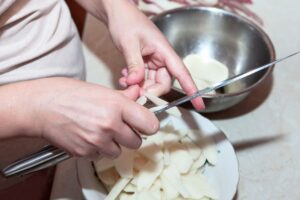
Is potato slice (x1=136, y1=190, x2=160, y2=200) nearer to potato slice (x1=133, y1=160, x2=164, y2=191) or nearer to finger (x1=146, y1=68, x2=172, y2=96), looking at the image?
potato slice (x1=133, y1=160, x2=164, y2=191)

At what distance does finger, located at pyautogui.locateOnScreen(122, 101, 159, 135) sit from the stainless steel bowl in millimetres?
462

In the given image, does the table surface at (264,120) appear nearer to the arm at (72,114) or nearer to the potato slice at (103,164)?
the potato slice at (103,164)

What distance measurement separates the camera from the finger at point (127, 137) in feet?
1.93

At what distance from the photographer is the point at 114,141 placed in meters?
0.61

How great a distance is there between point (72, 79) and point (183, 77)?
0.20 meters

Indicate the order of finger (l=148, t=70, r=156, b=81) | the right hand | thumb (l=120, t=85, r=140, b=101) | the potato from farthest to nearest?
the potato, finger (l=148, t=70, r=156, b=81), thumb (l=120, t=85, r=140, b=101), the right hand

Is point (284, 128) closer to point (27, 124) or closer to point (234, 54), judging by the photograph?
point (234, 54)

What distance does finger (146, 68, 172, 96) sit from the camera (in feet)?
2.44

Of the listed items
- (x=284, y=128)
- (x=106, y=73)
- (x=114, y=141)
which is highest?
(x=114, y=141)

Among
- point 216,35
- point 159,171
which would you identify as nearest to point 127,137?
point 159,171

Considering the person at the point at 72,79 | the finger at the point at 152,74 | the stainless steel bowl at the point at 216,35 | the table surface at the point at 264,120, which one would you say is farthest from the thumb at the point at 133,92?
the stainless steel bowl at the point at 216,35

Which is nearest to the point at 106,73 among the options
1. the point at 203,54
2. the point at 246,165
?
the point at 203,54

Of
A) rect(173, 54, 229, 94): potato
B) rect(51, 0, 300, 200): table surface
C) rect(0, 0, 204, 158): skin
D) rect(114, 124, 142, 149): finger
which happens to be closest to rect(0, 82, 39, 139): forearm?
rect(0, 0, 204, 158): skin

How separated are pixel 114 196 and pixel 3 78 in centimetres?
26
